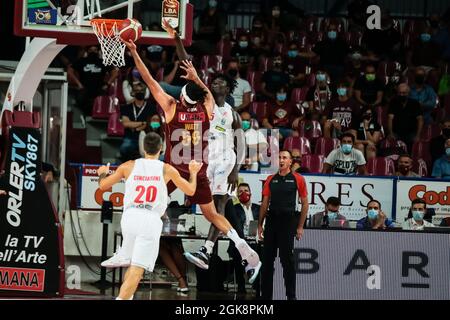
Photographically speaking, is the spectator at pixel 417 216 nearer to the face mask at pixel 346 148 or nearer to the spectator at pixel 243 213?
the face mask at pixel 346 148

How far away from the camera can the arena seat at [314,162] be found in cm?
1975

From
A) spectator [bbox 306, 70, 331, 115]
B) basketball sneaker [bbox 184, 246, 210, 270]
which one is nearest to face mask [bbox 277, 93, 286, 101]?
spectator [bbox 306, 70, 331, 115]

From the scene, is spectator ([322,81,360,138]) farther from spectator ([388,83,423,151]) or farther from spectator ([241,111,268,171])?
spectator ([241,111,268,171])

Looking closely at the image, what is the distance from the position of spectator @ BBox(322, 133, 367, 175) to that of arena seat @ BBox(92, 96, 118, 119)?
14.3ft

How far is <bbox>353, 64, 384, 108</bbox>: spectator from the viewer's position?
22.1 meters

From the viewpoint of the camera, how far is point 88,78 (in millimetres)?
21703

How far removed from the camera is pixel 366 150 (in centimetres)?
2014

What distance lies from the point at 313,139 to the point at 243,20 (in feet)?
20.2

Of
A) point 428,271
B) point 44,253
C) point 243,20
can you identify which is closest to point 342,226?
point 428,271

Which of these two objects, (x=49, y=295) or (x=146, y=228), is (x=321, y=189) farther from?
(x=146, y=228)

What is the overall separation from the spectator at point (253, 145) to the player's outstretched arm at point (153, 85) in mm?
→ 5339

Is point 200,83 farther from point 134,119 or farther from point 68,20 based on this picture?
point 134,119

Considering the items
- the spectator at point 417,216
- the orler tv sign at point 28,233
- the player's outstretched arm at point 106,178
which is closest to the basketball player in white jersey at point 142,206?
the player's outstretched arm at point 106,178

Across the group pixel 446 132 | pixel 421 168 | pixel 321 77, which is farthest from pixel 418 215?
pixel 321 77
